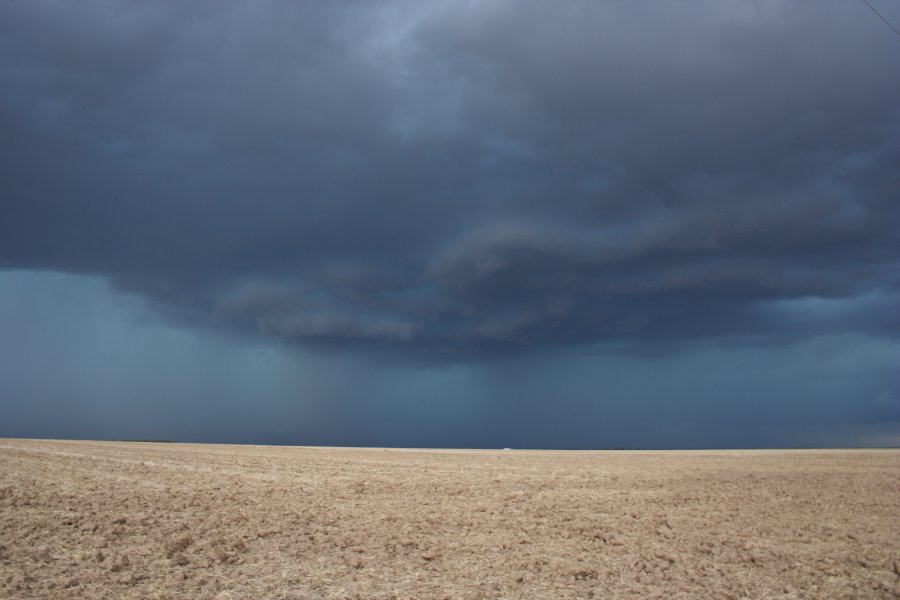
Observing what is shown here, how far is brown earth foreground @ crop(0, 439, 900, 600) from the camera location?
12.0 meters

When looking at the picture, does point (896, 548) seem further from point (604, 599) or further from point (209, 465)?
point (209, 465)

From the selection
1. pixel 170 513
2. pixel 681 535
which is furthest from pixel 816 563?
pixel 170 513

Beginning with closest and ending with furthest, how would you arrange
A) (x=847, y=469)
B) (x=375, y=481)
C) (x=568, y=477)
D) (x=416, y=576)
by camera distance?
(x=416, y=576) < (x=375, y=481) < (x=568, y=477) < (x=847, y=469)

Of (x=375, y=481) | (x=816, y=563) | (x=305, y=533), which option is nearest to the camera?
(x=816, y=563)

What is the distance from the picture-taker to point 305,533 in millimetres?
16125

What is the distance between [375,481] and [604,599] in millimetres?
17854

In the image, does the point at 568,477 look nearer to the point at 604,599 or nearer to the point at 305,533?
the point at 305,533

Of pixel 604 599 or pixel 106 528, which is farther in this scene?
pixel 106 528

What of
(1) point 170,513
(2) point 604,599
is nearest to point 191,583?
(1) point 170,513

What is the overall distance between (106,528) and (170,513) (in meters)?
2.32

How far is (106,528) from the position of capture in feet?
49.0

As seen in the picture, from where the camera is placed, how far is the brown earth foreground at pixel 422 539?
12.0 meters

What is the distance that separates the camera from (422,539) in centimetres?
1598

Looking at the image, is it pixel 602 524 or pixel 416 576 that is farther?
pixel 602 524
